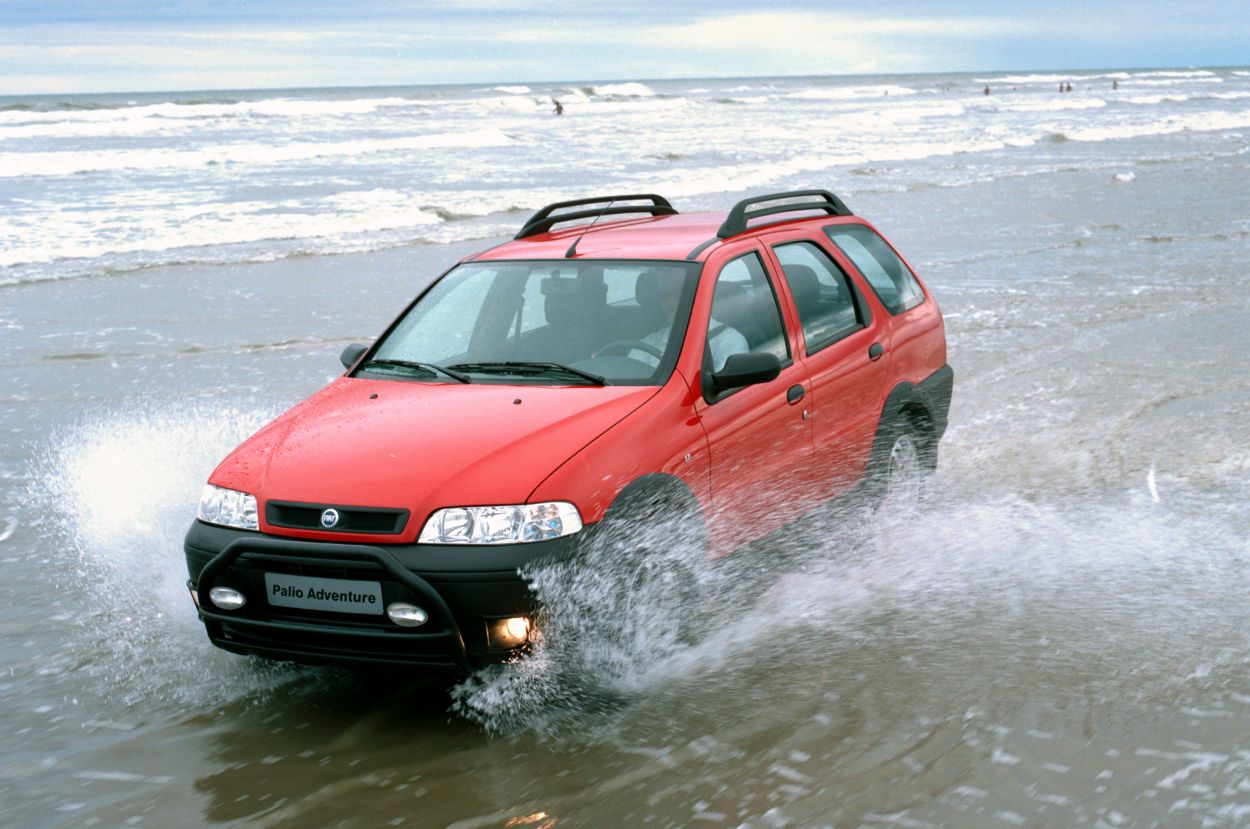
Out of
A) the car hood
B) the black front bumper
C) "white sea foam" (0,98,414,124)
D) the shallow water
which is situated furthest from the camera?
"white sea foam" (0,98,414,124)

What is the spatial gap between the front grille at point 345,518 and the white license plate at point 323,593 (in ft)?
0.54

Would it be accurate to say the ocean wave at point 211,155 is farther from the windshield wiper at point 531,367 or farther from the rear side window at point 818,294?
the windshield wiper at point 531,367

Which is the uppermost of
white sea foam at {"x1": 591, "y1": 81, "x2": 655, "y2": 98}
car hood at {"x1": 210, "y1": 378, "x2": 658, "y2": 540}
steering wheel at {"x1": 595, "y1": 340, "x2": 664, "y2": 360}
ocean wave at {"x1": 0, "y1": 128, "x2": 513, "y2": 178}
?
white sea foam at {"x1": 591, "y1": 81, "x2": 655, "y2": 98}

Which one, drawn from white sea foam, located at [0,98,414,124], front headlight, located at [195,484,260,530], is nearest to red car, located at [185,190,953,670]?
front headlight, located at [195,484,260,530]

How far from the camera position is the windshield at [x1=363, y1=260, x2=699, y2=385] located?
16.7 ft

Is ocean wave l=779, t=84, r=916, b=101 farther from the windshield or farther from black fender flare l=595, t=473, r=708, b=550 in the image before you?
black fender flare l=595, t=473, r=708, b=550

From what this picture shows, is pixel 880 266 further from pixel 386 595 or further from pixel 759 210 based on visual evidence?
pixel 386 595

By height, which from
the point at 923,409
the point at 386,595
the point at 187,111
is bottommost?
the point at 923,409

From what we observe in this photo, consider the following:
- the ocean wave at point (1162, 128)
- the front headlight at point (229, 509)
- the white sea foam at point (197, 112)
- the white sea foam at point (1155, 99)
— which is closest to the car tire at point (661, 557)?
the front headlight at point (229, 509)

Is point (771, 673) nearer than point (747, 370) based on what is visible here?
Yes

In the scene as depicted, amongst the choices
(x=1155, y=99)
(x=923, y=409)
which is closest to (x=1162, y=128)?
(x=1155, y=99)

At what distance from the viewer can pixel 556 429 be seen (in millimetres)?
4484

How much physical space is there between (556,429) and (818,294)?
78.4 inches

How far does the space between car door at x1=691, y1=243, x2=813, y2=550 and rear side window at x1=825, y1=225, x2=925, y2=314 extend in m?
0.91
